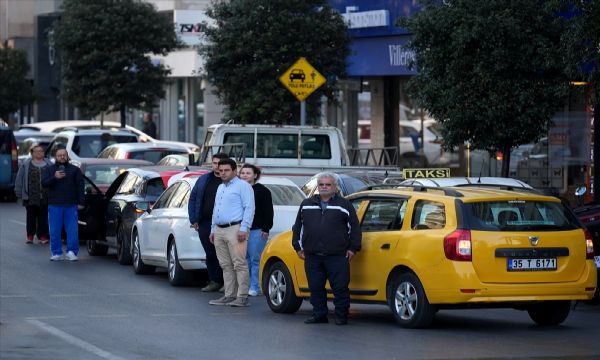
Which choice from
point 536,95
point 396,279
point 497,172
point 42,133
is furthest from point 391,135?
point 396,279

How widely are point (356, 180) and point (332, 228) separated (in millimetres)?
7761

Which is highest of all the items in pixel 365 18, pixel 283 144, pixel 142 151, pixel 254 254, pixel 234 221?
pixel 365 18

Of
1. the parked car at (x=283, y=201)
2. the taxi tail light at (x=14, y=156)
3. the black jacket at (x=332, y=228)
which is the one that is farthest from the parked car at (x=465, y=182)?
the taxi tail light at (x=14, y=156)

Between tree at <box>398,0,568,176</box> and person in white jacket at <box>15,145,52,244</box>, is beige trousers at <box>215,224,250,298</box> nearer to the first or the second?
tree at <box>398,0,568,176</box>

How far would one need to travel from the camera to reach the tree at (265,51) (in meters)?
32.6

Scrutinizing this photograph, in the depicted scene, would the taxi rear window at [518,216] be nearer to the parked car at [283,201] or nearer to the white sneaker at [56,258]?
the parked car at [283,201]

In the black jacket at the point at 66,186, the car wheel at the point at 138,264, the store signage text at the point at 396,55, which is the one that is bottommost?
the car wheel at the point at 138,264

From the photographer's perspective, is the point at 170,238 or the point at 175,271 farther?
the point at 170,238

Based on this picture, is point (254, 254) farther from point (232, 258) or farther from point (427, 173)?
point (427, 173)

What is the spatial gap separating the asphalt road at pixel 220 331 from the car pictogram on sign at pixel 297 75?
33.9 ft

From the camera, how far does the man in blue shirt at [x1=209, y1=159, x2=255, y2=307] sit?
650 inches

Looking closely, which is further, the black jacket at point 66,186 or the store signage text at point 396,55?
the store signage text at point 396,55

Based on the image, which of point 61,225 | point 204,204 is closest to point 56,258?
point 61,225

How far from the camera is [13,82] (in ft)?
213
